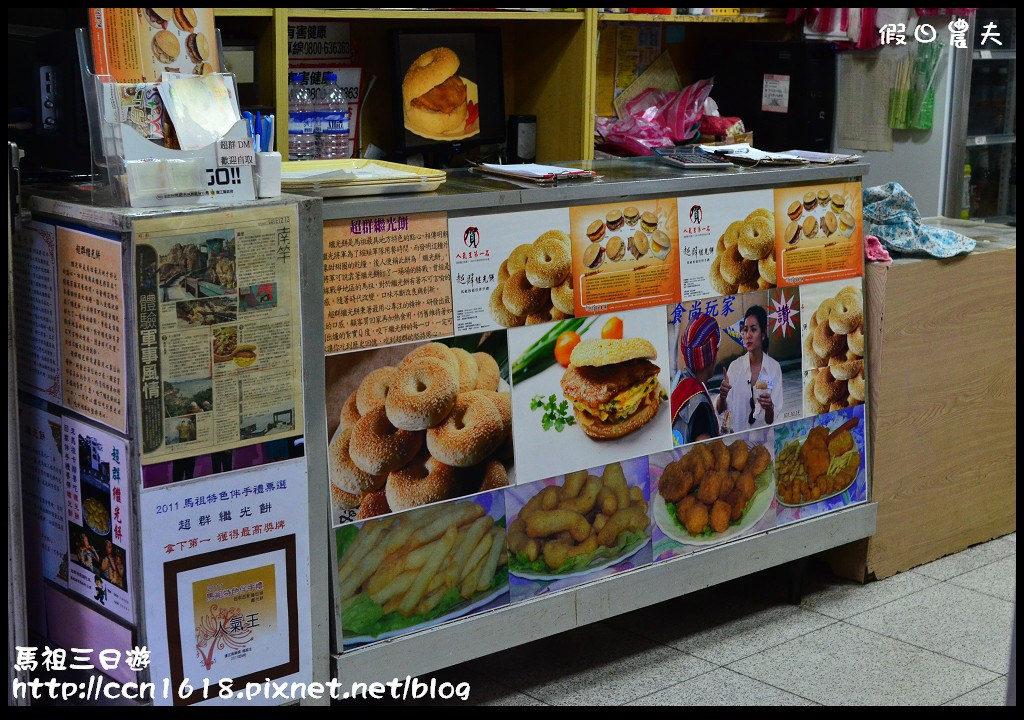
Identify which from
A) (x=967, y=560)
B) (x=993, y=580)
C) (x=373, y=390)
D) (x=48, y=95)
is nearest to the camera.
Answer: (x=48, y=95)

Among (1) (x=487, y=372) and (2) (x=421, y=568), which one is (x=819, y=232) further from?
(2) (x=421, y=568)

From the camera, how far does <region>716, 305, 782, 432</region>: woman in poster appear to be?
2.99m

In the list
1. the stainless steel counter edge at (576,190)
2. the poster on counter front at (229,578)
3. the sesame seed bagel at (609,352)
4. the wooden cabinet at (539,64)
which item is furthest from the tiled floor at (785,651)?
the wooden cabinet at (539,64)

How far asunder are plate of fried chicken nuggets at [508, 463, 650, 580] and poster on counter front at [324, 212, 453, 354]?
494 mm

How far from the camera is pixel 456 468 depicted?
2535mm

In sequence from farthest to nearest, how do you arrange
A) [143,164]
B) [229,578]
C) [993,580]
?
[993,580]
[229,578]
[143,164]

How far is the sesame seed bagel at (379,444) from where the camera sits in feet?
7.86

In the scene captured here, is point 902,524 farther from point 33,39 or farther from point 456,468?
point 33,39

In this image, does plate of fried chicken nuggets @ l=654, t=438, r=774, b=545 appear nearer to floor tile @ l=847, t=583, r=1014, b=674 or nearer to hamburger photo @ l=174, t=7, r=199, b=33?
floor tile @ l=847, t=583, r=1014, b=674

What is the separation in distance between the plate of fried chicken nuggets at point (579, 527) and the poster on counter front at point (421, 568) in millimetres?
70

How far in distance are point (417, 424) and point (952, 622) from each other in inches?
67.1

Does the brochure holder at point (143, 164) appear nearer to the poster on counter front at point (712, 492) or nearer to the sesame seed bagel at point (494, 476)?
the sesame seed bagel at point (494, 476)

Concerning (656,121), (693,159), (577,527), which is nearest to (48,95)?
(577,527)

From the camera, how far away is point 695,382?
2.92m
